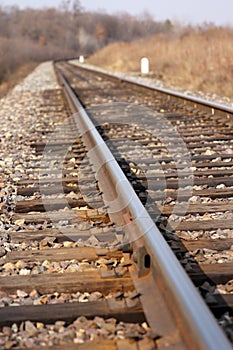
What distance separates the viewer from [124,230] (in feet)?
10.3

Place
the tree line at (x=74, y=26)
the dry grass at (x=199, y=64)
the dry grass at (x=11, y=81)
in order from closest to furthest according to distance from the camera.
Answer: the dry grass at (x=199, y=64) < the dry grass at (x=11, y=81) < the tree line at (x=74, y=26)

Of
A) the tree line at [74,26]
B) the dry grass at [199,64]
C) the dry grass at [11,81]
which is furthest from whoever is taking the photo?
the tree line at [74,26]

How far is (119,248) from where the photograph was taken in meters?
3.02

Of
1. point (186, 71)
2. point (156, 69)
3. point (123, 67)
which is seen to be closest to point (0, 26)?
point (123, 67)

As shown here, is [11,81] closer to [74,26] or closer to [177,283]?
[177,283]

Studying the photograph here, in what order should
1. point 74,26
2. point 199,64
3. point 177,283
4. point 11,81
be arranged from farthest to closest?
1. point 74,26
2. point 11,81
3. point 199,64
4. point 177,283

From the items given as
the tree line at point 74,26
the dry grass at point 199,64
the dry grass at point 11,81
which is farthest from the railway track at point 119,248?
the tree line at point 74,26

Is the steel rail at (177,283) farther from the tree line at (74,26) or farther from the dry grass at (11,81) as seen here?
the tree line at (74,26)

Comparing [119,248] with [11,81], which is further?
[11,81]

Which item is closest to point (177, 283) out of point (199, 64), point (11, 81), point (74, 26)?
point (199, 64)

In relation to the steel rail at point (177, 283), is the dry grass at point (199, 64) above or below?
above

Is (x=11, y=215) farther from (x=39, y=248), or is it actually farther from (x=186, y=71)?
(x=186, y=71)

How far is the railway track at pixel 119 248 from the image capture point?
7.28ft

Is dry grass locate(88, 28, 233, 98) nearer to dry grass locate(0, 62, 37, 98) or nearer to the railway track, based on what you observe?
dry grass locate(0, 62, 37, 98)
